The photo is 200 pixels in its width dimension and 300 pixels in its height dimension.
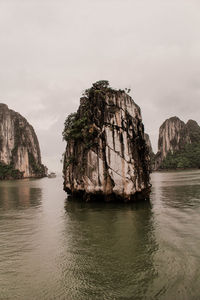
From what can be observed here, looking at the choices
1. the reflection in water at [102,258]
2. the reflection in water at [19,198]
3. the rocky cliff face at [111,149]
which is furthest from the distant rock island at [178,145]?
the reflection in water at [102,258]

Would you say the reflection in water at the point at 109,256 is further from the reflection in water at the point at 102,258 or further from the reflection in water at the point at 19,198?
the reflection in water at the point at 19,198

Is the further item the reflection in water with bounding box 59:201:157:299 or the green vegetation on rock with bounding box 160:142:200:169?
the green vegetation on rock with bounding box 160:142:200:169

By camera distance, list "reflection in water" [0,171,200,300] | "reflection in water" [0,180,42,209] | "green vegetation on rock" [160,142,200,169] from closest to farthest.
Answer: "reflection in water" [0,171,200,300] → "reflection in water" [0,180,42,209] → "green vegetation on rock" [160,142,200,169]

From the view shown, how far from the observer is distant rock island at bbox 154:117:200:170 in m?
96.6

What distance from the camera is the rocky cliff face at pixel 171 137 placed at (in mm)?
115006

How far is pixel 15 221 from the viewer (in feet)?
44.8

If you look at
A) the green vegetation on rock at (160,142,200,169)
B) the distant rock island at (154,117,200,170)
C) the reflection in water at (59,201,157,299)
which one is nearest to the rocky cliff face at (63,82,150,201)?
the reflection in water at (59,201,157,299)

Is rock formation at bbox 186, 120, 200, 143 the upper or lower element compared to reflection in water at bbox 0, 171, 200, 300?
upper

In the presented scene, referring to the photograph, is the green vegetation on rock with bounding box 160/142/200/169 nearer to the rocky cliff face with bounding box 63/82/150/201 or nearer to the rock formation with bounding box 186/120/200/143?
the rock formation with bounding box 186/120/200/143

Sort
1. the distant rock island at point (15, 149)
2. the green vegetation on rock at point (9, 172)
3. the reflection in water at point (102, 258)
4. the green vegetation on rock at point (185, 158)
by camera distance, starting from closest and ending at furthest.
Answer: the reflection in water at point (102, 258)
the green vegetation on rock at point (9, 172)
the green vegetation on rock at point (185, 158)
the distant rock island at point (15, 149)

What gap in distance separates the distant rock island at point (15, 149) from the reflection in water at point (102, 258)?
3425 inches

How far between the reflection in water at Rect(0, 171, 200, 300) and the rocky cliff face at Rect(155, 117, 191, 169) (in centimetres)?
10859

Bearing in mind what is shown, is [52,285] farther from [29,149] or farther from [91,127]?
[29,149]

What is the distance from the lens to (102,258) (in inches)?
302
